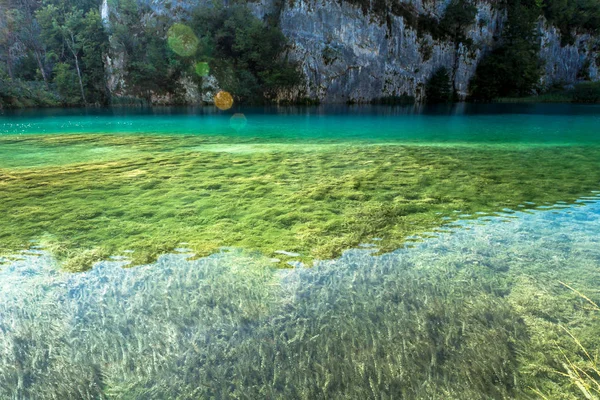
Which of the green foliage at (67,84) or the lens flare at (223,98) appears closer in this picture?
the green foliage at (67,84)

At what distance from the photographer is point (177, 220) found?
17.6 ft

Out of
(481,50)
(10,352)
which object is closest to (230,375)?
(10,352)

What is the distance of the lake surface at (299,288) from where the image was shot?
8.04 ft

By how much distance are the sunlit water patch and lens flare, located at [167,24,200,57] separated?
51128mm

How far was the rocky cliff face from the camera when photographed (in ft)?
170

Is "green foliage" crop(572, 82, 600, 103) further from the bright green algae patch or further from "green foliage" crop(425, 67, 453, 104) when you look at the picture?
the bright green algae patch

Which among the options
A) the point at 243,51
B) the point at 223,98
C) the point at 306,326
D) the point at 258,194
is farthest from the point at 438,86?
the point at 306,326

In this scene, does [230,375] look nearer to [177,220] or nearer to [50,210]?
[177,220]

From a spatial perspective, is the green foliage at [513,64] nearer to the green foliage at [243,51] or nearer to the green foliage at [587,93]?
the green foliage at [587,93]

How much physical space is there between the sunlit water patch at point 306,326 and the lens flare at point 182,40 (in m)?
51.1

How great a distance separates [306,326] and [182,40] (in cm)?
5395

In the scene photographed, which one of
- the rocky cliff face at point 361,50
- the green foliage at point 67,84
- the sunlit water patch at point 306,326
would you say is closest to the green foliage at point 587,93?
the rocky cliff face at point 361,50

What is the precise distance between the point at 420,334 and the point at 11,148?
50.0 ft

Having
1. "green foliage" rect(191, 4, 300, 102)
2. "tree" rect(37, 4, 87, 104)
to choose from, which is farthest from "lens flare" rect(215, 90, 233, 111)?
"tree" rect(37, 4, 87, 104)
